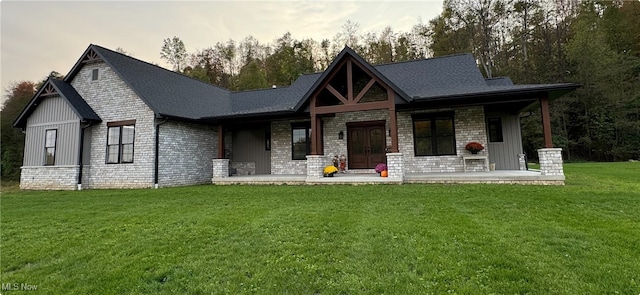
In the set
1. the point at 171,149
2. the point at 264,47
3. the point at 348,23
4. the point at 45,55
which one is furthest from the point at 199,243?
the point at 264,47

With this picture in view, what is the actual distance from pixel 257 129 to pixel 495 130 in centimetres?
952

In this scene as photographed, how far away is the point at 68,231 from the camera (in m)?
4.50

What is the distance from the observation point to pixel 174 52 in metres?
28.5

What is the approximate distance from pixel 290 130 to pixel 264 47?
19.3 metres

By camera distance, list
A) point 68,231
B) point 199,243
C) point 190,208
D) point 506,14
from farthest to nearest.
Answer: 1. point 506,14
2. point 190,208
3. point 68,231
4. point 199,243

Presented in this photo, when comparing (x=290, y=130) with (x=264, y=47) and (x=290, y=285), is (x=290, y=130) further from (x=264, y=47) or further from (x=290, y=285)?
(x=264, y=47)

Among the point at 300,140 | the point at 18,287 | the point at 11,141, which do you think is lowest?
the point at 18,287

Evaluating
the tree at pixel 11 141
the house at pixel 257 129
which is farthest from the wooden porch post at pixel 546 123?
the tree at pixel 11 141

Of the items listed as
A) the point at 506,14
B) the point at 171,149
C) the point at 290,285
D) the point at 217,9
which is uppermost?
the point at 506,14

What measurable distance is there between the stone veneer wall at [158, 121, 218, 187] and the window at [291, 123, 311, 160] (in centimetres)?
366

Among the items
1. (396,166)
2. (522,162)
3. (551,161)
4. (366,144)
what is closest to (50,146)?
(366,144)

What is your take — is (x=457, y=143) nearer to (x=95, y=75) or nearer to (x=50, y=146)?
(x=95, y=75)

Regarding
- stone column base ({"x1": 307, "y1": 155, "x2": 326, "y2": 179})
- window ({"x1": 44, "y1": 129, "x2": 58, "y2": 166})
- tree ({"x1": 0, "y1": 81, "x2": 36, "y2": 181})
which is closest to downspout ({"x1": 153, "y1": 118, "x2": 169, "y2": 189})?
window ({"x1": 44, "y1": 129, "x2": 58, "y2": 166})

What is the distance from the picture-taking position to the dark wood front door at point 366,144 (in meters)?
11.3
